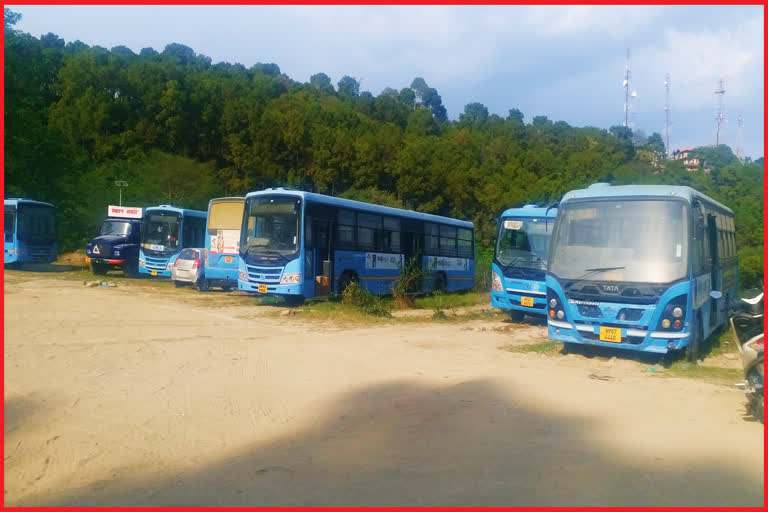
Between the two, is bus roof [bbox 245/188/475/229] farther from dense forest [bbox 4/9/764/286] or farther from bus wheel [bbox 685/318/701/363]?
dense forest [bbox 4/9/764/286]

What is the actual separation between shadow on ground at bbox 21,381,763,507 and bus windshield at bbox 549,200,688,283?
12.6 ft

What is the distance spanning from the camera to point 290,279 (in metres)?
16.9

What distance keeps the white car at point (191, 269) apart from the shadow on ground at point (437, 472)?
16.5m

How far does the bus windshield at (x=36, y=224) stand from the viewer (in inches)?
1118

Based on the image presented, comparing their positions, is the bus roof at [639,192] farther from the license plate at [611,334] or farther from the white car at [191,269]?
Answer: the white car at [191,269]

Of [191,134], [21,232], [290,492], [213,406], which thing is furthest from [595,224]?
[191,134]

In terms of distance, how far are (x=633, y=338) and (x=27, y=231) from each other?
2756 cm

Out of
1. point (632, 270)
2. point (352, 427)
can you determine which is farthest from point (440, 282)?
point (352, 427)

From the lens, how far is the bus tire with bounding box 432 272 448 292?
23.5 meters

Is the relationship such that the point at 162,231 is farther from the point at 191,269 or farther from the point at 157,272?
the point at 191,269

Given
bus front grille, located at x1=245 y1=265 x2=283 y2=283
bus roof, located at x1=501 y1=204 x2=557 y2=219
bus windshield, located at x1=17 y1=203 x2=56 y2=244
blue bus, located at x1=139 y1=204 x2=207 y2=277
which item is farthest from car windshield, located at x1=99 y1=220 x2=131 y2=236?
bus roof, located at x1=501 y1=204 x2=557 y2=219

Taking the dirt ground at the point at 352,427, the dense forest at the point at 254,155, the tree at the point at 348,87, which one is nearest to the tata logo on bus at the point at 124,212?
the dense forest at the point at 254,155

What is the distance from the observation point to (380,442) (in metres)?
5.95

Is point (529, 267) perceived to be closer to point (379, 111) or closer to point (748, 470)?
point (748, 470)
